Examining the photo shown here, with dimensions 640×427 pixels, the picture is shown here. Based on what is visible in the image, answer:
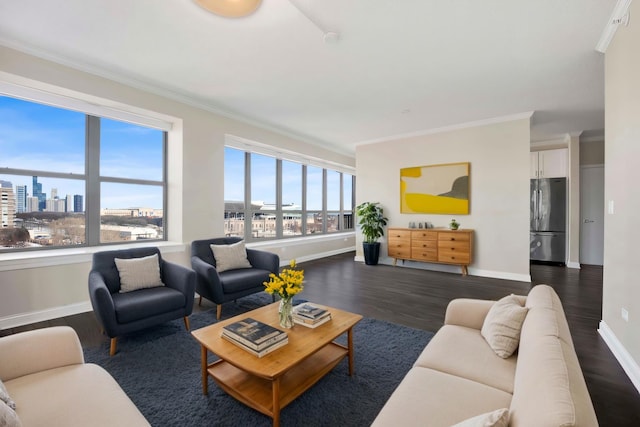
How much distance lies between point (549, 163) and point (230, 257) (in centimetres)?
710

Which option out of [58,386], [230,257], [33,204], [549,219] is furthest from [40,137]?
[549,219]

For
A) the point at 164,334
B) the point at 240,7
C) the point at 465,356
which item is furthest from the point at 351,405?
the point at 240,7

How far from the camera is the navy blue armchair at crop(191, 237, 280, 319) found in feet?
10.5

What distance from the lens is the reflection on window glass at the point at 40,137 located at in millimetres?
3158

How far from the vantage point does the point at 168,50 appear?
2918 millimetres

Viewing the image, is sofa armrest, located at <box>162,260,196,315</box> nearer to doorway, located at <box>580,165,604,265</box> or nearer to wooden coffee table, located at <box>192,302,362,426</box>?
wooden coffee table, located at <box>192,302,362,426</box>

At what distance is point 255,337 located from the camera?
5.83 ft

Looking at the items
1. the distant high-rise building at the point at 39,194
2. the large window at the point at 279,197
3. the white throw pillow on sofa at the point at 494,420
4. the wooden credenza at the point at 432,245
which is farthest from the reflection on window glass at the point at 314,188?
the white throw pillow on sofa at the point at 494,420

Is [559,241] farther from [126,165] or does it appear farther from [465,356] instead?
[126,165]

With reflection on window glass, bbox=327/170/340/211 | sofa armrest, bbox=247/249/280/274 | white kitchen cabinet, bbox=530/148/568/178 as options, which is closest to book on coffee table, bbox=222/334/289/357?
sofa armrest, bbox=247/249/280/274

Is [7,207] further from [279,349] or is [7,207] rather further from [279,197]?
[279,197]

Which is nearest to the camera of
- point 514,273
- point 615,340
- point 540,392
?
point 540,392

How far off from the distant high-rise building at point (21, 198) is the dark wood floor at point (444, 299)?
4.29 ft

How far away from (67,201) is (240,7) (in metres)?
3.18
